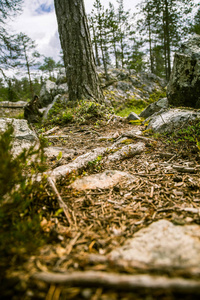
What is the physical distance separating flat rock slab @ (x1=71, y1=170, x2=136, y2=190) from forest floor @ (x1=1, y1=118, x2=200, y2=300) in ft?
0.24

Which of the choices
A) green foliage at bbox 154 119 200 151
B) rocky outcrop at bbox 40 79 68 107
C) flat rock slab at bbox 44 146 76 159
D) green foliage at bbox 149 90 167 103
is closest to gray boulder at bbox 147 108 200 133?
green foliage at bbox 154 119 200 151

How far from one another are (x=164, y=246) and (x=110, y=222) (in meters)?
0.45

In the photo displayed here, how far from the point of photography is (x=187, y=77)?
13.6 feet

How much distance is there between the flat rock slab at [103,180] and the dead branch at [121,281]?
3.22 feet

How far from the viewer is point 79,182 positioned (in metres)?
1.75

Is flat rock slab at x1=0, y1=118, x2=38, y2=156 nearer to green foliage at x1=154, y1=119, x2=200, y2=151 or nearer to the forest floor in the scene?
the forest floor

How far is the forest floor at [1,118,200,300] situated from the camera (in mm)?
646

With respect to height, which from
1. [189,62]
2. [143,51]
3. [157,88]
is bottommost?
[157,88]

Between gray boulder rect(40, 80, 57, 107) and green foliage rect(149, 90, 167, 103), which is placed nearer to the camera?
gray boulder rect(40, 80, 57, 107)

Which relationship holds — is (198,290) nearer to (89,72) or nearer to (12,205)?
(12,205)

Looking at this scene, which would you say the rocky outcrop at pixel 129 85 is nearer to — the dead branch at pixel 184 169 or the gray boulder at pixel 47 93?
the gray boulder at pixel 47 93

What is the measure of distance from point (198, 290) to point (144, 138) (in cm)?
268

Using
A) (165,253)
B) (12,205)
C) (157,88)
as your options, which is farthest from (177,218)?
(157,88)

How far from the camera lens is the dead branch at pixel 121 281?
570 millimetres
